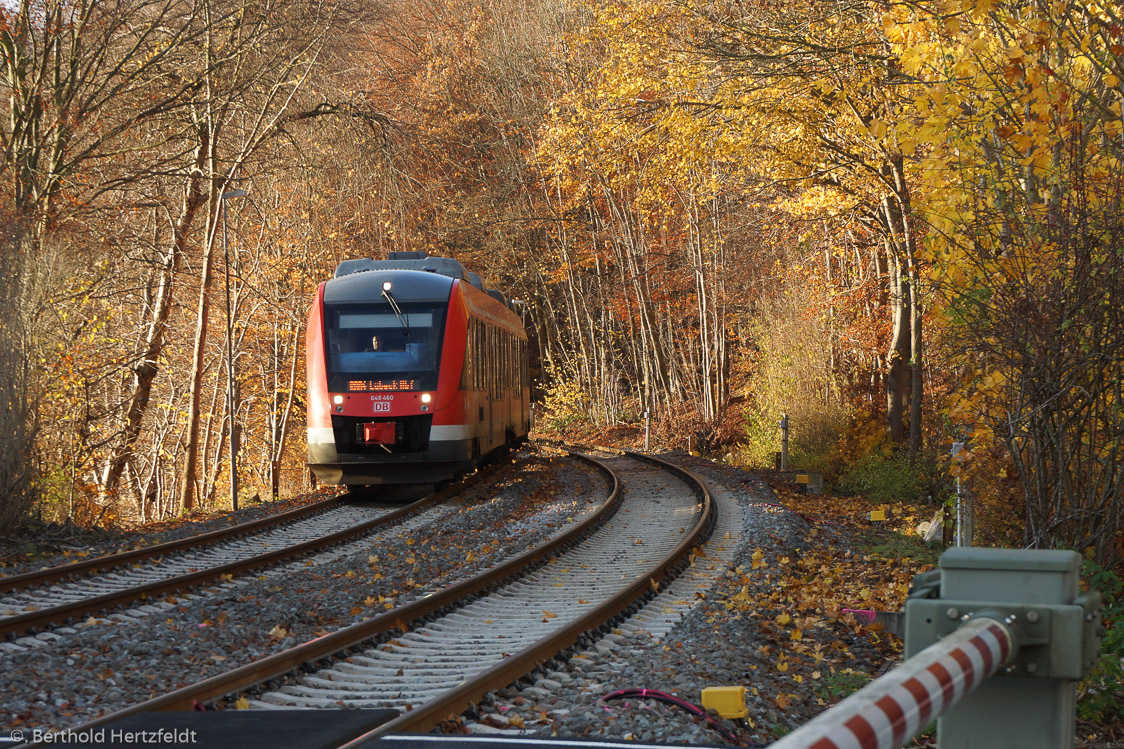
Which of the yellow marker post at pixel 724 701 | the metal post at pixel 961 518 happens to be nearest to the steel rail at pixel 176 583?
the yellow marker post at pixel 724 701

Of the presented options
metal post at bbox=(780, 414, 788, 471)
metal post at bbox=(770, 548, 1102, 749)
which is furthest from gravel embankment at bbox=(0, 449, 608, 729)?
metal post at bbox=(780, 414, 788, 471)

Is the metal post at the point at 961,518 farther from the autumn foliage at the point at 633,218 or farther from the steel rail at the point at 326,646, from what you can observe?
the steel rail at the point at 326,646

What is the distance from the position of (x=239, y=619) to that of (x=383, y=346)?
754cm

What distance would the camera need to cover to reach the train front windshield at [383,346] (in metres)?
14.8

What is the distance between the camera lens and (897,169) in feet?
47.5

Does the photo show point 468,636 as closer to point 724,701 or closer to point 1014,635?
point 724,701

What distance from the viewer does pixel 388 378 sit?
14797mm

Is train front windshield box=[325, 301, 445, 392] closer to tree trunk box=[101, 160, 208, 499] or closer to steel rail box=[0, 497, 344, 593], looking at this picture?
steel rail box=[0, 497, 344, 593]

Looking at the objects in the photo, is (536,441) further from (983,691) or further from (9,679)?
(983,691)

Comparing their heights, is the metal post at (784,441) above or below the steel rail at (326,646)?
above

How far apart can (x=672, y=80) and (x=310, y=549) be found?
336 inches

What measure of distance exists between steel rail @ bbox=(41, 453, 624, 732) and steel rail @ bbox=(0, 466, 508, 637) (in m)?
2.14

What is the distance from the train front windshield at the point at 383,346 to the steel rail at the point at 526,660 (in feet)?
17.8

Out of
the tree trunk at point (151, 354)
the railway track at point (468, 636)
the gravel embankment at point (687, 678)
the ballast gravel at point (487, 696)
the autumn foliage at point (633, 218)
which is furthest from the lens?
the tree trunk at point (151, 354)
